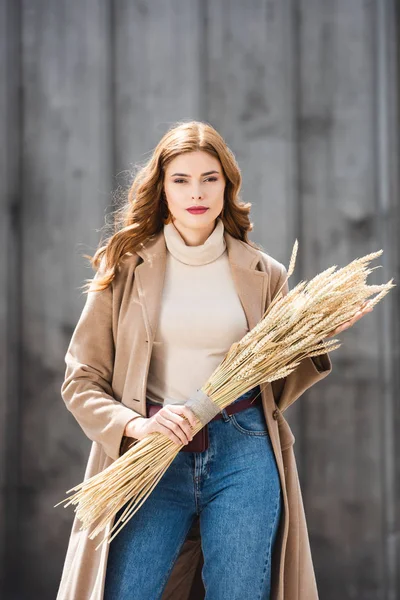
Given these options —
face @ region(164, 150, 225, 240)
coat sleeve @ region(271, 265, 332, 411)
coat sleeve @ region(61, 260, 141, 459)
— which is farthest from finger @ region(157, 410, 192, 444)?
face @ region(164, 150, 225, 240)

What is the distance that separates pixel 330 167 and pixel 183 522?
1.67 m

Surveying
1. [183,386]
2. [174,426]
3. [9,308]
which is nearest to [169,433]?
[174,426]

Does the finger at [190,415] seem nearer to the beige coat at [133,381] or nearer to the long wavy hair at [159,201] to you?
the beige coat at [133,381]

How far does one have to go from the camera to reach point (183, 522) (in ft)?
7.50

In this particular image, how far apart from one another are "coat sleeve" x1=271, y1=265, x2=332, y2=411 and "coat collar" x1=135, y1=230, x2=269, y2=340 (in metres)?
0.19

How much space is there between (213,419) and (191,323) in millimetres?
259

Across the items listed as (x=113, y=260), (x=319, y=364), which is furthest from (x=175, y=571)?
(x=113, y=260)

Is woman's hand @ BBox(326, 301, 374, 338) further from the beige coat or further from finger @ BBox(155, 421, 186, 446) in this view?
finger @ BBox(155, 421, 186, 446)

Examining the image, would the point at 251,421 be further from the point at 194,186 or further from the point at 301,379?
the point at 194,186

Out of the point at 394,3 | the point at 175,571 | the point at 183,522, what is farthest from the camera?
the point at 394,3

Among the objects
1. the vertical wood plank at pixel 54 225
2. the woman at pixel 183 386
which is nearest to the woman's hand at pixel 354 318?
the woman at pixel 183 386

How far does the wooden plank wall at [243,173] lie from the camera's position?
3.37 metres

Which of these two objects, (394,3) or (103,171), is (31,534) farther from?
(394,3)

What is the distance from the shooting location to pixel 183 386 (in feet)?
7.45
